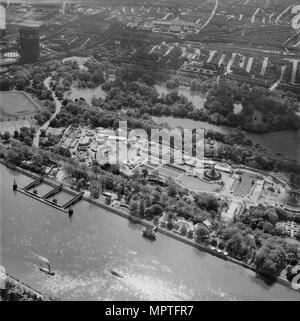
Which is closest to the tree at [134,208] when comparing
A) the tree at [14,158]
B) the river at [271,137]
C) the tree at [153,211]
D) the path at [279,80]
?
the tree at [153,211]

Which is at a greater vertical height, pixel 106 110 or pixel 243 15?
pixel 243 15

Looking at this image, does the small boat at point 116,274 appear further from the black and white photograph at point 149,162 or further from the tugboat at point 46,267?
the tugboat at point 46,267

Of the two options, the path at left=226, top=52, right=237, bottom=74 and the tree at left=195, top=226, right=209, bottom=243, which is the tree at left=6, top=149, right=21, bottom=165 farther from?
the path at left=226, top=52, right=237, bottom=74

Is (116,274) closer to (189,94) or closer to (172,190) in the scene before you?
(172,190)

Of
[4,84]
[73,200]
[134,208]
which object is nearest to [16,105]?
[4,84]

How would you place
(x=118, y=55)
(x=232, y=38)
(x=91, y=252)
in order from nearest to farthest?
1. (x=91, y=252)
2. (x=118, y=55)
3. (x=232, y=38)
